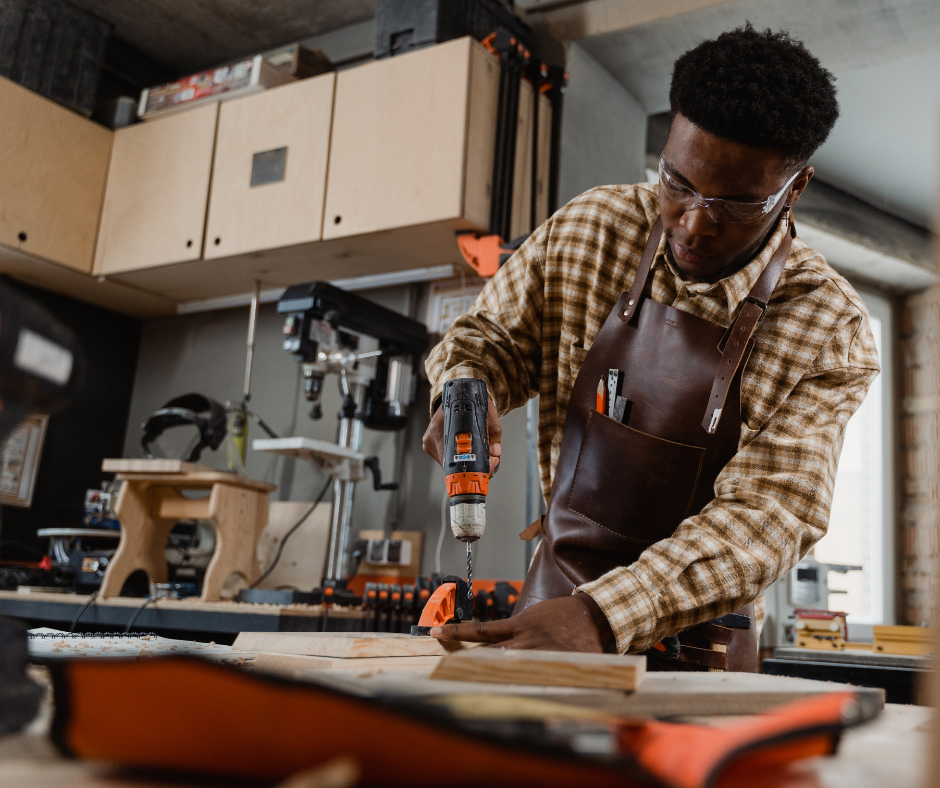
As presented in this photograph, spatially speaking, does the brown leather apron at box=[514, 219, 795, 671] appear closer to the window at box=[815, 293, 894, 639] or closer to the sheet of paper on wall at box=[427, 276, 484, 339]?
the sheet of paper on wall at box=[427, 276, 484, 339]

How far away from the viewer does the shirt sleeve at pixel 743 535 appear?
3.25 ft

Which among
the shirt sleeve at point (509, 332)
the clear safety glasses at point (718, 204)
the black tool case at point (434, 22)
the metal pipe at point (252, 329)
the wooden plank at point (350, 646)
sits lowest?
the wooden plank at point (350, 646)

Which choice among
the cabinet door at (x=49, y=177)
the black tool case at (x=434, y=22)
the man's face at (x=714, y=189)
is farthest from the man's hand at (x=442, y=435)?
the cabinet door at (x=49, y=177)

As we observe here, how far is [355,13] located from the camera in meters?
3.57

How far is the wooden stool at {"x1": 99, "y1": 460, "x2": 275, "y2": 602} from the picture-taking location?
8.16 feet

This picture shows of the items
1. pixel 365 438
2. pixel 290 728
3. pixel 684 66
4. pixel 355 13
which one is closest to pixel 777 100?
pixel 684 66

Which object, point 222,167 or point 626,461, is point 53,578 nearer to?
point 222,167

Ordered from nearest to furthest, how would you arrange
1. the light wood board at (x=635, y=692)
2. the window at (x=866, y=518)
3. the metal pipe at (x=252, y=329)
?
the light wood board at (x=635, y=692) → the metal pipe at (x=252, y=329) → the window at (x=866, y=518)

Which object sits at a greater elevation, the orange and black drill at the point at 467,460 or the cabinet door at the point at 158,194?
the cabinet door at the point at 158,194

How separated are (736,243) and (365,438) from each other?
2091 millimetres

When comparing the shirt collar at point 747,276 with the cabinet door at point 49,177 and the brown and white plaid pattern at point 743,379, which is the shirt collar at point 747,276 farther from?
the cabinet door at point 49,177

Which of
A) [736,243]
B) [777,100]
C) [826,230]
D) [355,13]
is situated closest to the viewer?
[777,100]

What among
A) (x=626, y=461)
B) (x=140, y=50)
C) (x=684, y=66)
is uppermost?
(x=140, y=50)

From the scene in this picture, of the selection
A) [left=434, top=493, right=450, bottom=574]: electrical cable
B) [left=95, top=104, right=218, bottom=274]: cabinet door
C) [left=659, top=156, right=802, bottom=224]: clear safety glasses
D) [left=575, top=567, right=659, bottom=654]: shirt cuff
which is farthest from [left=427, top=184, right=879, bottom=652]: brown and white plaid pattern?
[left=95, top=104, right=218, bottom=274]: cabinet door
